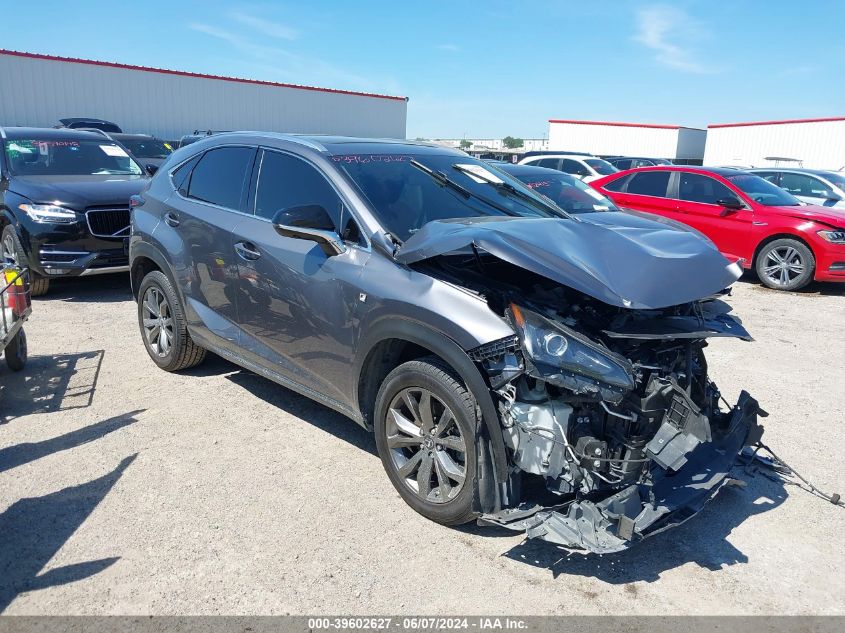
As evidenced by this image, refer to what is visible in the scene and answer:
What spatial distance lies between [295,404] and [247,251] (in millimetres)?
1294

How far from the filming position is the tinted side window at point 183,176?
5188mm

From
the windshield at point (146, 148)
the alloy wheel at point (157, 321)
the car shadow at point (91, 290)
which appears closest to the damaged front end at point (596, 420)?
the alloy wheel at point (157, 321)

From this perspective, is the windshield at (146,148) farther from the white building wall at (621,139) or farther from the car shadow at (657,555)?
the white building wall at (621,139)

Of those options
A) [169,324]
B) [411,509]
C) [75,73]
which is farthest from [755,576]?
[75,73]

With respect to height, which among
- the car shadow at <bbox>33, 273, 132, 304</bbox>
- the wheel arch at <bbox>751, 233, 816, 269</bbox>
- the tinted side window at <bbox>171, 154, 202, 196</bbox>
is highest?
the tinted side window at <bbox>171, 154, 202, 196</bbox>

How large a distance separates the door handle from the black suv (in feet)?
14.2

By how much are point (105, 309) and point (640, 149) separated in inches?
1427

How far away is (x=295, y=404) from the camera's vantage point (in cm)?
500

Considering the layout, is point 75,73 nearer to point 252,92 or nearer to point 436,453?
point 252,92

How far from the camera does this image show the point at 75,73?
2603 centimetres

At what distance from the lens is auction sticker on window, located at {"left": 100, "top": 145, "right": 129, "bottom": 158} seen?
31.1 ft

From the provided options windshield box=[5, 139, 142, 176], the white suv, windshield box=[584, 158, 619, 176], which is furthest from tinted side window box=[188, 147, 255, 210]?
windshield box=[584, 158, 619, 176]

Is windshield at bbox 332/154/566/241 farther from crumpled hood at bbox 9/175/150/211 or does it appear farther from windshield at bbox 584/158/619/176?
windshield at bbox 584/158/619/176

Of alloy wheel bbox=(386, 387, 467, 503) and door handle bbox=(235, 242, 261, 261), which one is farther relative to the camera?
door handle bbox=(235, 242, 261, 261)
